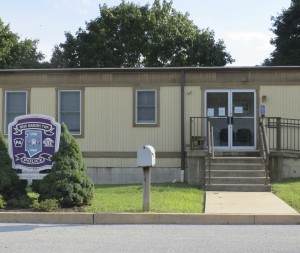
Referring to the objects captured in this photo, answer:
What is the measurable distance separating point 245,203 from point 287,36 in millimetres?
29914

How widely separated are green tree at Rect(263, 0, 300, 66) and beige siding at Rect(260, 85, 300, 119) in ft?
70.1

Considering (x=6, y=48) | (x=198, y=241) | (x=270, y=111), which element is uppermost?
(x=6, y=48)

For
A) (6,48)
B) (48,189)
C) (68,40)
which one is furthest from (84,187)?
→ (68,40)

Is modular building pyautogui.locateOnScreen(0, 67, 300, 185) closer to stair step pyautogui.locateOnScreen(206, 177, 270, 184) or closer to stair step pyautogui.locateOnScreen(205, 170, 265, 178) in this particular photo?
stair step pyautogui.locateOnScreen(205, 170, 265, 178)

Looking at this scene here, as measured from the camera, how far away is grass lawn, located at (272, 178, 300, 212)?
35.7 feet

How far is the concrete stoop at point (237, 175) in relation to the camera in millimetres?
13219

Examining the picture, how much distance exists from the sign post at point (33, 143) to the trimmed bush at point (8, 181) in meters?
0.14

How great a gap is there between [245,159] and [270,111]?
2.53 m

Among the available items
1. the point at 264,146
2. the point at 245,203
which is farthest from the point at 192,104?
the point at 245,203

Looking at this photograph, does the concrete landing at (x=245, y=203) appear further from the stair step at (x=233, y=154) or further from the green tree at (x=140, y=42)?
the green tree at (x=140, y=42)

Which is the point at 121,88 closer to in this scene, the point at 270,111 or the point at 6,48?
the point at 270,111

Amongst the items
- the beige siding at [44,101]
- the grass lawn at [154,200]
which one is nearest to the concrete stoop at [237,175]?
the grass lawn at [154,200]

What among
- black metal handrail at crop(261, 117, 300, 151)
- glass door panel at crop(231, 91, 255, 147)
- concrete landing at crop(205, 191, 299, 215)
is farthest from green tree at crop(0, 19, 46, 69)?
concrete landing at crop(205, 191, 299, 215)

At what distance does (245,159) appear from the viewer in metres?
14.7
